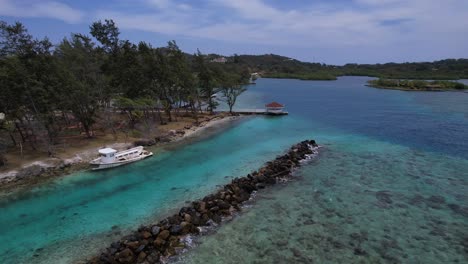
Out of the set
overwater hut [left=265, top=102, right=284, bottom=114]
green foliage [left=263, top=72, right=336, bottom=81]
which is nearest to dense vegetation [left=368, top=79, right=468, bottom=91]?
green foliage [left=263, top=72, right=336, bottom=81]

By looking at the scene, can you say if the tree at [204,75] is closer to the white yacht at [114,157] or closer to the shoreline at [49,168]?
the shoreline at [49,168]

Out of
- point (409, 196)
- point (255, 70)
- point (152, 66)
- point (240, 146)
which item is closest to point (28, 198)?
point (240, 146)

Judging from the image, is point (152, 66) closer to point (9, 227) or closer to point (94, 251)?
point (9, 227)

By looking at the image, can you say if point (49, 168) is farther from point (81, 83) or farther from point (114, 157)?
point (81, 83)

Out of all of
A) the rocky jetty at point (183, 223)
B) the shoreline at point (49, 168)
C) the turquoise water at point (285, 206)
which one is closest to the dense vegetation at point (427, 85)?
the turquoise water at point (285, 206)

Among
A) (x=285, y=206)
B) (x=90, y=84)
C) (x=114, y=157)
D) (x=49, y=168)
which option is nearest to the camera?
(x=285, y=206)

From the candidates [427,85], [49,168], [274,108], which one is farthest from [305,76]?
[49,168]

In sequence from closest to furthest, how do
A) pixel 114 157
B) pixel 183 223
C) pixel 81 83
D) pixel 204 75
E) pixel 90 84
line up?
1. pixel 183 223
2. pixel 114 157
3. pixel 81 83
4. pixel 90 84
5. pixel 204 75
